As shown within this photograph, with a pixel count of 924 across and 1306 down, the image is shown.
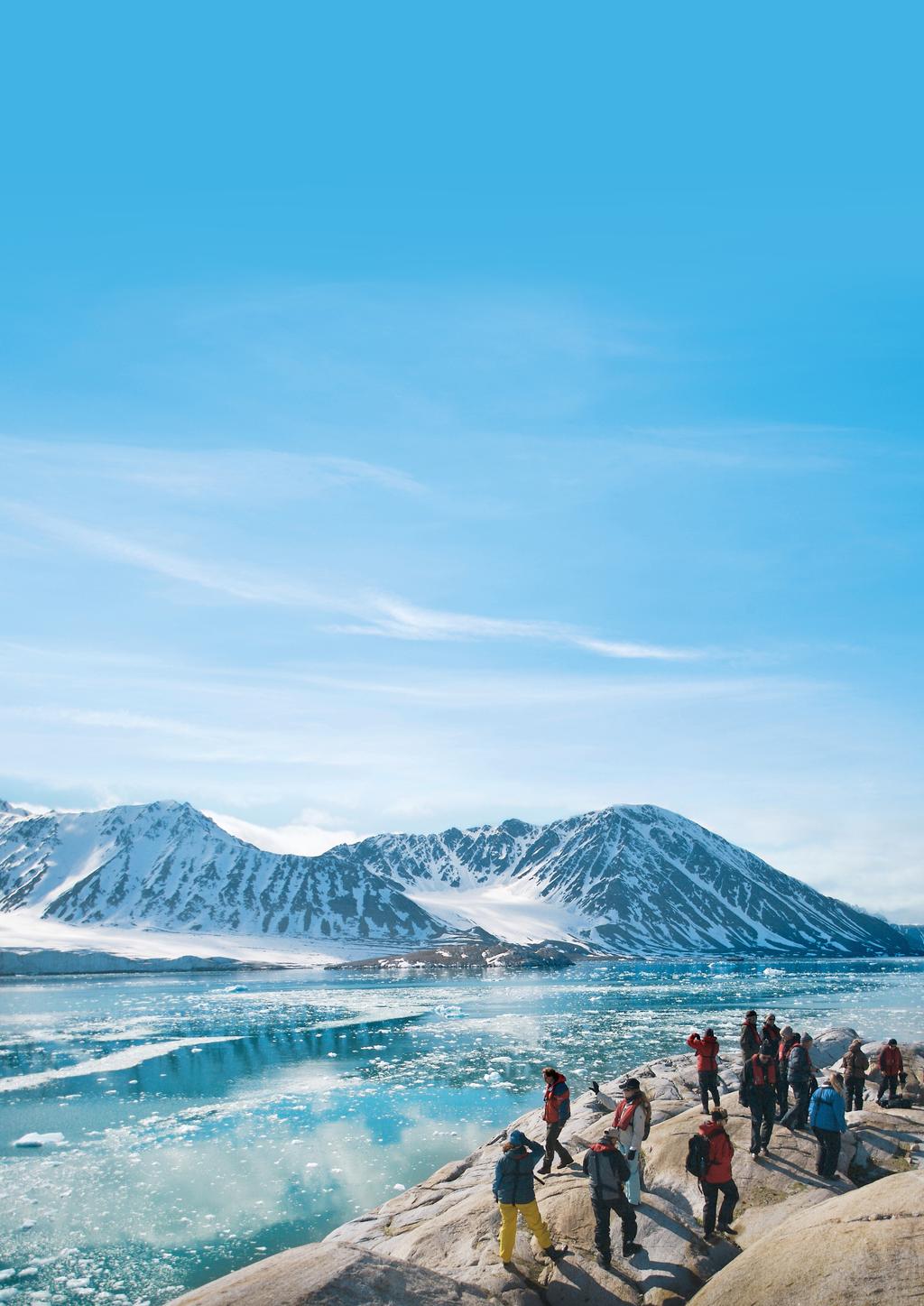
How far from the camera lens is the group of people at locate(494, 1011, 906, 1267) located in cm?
1543

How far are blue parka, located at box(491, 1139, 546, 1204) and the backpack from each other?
3.27m

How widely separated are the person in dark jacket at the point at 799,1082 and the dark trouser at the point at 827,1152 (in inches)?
77.8

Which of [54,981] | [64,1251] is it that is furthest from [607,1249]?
[54,981]

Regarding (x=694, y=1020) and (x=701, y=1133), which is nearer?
(x=701, y=1133)

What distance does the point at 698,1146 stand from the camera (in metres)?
16.3

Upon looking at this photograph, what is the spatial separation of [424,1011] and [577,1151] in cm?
7349

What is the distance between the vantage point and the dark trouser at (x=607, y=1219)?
15.7m

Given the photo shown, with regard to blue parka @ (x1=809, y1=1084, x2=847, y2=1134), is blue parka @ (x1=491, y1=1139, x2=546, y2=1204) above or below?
below

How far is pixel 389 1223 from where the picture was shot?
20594 millimetres

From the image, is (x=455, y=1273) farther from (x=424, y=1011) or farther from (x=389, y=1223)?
(x=424, y=1011)

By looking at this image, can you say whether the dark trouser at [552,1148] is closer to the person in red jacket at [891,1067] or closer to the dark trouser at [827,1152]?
the dark trouser at [827,1152]

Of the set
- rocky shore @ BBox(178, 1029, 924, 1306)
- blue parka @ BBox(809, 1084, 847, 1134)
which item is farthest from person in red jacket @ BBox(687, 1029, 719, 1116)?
blue parka @ BBox(809, 1084, 847, 1134)

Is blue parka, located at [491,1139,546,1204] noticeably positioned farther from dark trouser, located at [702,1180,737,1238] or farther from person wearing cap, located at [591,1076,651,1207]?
dark trouser, located at [702,1180,737,1238]

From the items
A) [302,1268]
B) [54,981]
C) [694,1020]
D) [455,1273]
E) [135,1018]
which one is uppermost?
[302,1268]
